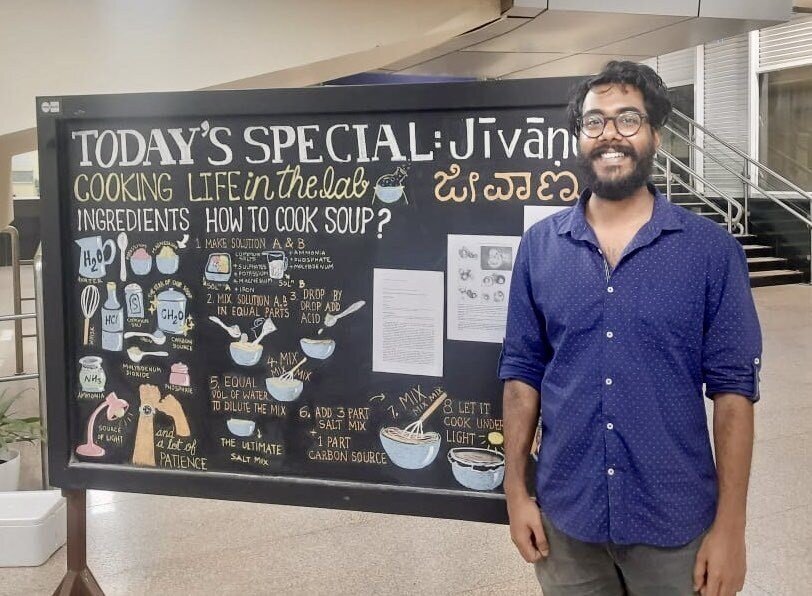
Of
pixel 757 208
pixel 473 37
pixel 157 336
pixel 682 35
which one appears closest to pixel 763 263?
pixel 757 208

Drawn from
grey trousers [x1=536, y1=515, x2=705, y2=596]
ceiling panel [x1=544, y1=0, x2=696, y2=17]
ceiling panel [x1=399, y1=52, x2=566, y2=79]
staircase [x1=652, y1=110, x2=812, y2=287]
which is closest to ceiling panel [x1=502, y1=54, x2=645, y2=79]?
ceiling panel [x1=399, y1=52, x2=566, y2=79]

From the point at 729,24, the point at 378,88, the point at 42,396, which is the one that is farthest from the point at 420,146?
the point at 729,24

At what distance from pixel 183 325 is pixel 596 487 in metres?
1.02

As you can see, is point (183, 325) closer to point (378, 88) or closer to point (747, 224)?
point (378, 88)

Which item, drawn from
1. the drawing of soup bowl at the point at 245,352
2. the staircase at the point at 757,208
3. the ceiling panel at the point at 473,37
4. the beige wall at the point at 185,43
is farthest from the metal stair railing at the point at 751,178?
the drawing of soup bowl at the point at 245,352

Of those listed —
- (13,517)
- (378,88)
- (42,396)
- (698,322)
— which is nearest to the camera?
(698,322)

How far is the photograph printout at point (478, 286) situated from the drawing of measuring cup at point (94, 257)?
0.84 meters

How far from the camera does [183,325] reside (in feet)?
6.07

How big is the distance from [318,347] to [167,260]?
42cm

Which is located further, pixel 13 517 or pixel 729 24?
pixel 729 24

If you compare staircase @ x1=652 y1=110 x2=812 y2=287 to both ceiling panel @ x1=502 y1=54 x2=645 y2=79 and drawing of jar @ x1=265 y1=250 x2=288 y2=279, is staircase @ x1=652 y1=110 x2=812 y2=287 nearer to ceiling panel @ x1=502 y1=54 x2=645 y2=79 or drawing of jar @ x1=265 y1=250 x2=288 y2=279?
ceiling panel @ x1=502 y1=54 x2=645 y2=79

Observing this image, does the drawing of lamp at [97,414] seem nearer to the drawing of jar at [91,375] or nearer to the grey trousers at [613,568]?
the drawing of jar at [91,375]

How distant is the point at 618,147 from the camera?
53.4 inches

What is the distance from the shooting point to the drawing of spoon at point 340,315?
68.4 inches
